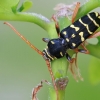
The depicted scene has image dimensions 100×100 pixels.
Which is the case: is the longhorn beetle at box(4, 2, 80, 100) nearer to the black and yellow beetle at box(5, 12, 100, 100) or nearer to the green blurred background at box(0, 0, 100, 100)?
the black and yellow beetle at box(5, 12, 100, 100)

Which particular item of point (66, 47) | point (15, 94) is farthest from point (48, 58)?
point (15, 94)

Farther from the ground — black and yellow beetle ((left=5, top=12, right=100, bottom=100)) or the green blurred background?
the green blurred background

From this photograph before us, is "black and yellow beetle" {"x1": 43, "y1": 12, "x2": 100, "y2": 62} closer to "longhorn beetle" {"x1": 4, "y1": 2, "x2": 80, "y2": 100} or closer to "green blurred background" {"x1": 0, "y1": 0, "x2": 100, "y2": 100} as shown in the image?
"longhorn beetle" {"x1": 4, "y1": 2, "x2": 80, "y2": 100}

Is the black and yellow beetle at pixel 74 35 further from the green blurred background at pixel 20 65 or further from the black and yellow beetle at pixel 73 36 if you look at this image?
the green blurred background at pixel 20 65

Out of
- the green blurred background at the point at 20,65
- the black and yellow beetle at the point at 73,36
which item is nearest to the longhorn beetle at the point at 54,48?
the black and yellow beetle at the point at 73,36

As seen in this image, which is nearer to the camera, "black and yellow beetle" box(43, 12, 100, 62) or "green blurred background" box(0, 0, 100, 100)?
"black and yellow beetle" box(43, 12, 100, 62)

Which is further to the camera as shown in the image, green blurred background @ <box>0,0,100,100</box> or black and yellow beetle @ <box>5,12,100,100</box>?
green blurred background @ <box>0,0,100,100</box>

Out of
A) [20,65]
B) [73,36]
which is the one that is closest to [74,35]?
[73,36]

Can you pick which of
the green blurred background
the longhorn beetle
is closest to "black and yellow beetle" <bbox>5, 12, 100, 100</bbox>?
the longhorn beetle

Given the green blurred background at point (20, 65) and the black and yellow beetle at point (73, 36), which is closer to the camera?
the black and yellow beetle at point (73, 36)
